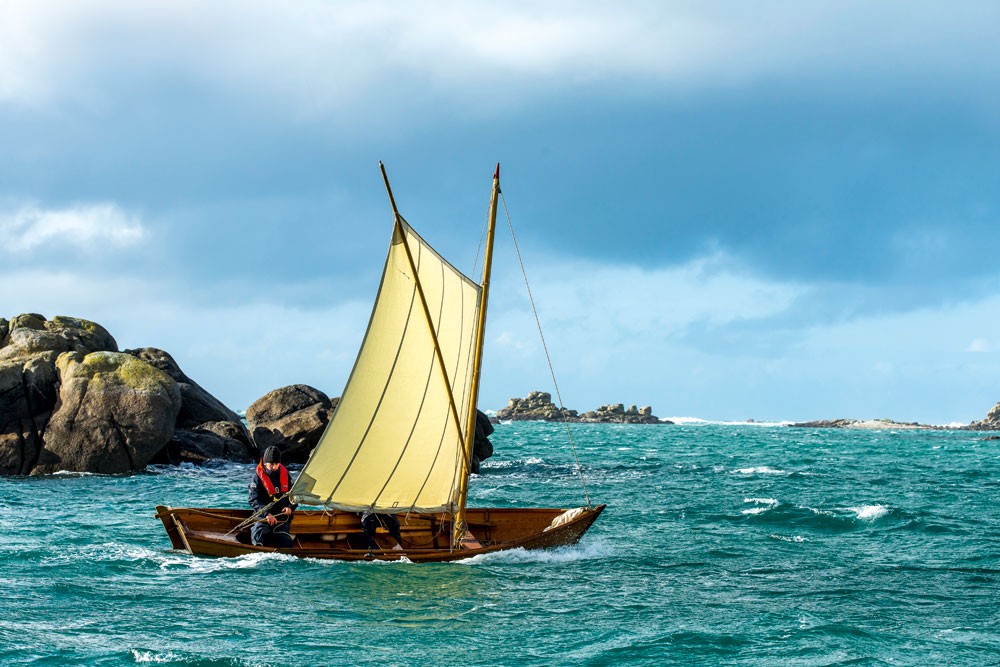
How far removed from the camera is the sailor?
804 inches

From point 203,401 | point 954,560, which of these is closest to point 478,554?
point 954,560

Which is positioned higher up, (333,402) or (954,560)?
(333,402)

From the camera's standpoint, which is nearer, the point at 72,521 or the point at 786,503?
the point at 72,521

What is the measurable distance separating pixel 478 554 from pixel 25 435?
26408 millimetres

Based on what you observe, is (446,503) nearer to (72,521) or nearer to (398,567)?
(398,567)

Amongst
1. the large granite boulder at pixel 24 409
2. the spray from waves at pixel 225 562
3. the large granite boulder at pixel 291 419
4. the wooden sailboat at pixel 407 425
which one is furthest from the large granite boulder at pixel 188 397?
the spray from waves at pixel 225 562

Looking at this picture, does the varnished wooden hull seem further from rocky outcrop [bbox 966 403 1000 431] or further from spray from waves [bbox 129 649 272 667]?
rocky outcrop [bbox 966 403 1000 431]

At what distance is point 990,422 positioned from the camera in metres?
186

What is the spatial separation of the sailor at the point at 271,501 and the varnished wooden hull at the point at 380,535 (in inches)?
15.5

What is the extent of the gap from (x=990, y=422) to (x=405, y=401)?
194 m

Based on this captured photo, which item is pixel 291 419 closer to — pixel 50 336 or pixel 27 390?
pixel 27 390

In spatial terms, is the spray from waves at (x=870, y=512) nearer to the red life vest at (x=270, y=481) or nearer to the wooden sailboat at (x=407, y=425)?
the wooden sailboat at (x=407, y=425)

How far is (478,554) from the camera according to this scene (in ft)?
65.7

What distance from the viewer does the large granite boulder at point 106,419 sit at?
3803 centimetres
